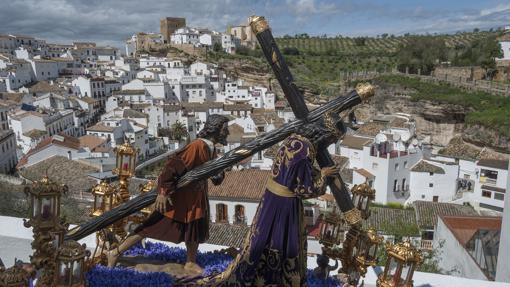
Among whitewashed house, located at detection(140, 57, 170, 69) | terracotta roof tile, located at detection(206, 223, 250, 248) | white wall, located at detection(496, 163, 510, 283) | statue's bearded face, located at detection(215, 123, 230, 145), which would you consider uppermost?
whitewashed house, located at detection(140, 57, 170, 69)

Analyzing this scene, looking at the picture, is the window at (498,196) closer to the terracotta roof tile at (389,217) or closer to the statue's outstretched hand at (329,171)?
the terracotta roof tile at (389,217)

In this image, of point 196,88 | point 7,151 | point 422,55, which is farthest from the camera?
point 196,88

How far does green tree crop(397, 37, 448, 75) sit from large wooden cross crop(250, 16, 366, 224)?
46786mm

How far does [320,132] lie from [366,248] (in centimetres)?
133

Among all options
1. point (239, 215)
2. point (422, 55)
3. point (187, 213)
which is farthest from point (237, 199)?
point (422, 55)

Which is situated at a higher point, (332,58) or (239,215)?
(332,58)

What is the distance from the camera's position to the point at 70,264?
293 cm

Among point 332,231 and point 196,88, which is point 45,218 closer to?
point 332,231

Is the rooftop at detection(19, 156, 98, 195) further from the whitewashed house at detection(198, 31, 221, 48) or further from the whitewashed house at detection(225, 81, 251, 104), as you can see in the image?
the whitewashed house at detection(198, 31, 221, 48)

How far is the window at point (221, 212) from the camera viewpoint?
17.6 meters

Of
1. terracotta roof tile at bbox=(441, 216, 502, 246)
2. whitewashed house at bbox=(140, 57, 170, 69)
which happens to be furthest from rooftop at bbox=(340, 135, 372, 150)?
whitewashed house at bbox=(140, 57, 170, 69)

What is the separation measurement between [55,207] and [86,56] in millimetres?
63973

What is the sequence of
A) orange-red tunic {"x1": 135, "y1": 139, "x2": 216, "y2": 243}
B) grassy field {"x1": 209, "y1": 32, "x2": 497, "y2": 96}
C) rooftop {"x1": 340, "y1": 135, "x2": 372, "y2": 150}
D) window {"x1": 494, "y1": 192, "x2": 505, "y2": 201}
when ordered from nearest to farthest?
orange-red tunic {"x1": 135, "y1": 139, "x2": 216, "y2": 243}
window {"x1": 494, "y1": 192, "x2": 505, "y2": 201}
rooftop {"x1": 340, "y1": 135, "x2": 372, "y2": 150}
grassy field {"x1": 209, "y1": 32, "x2": 497, "y2": 96}

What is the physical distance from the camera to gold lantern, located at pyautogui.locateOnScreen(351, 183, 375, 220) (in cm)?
412
